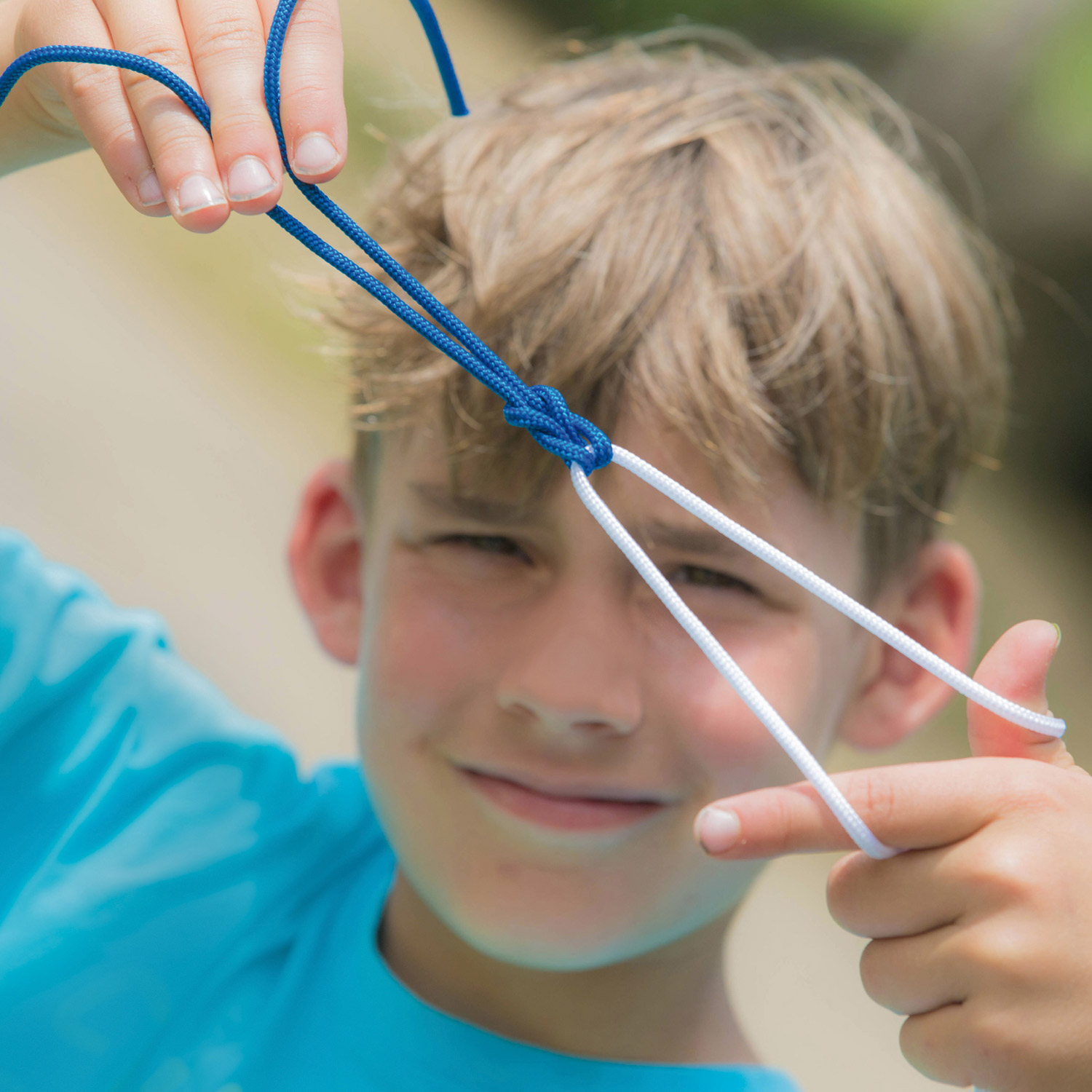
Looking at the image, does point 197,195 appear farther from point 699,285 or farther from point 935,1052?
point 935,1052

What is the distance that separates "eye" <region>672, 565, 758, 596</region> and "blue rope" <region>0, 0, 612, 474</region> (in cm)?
22

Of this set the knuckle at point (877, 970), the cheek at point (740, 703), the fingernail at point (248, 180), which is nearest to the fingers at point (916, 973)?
the knuckle at point (877, 970)

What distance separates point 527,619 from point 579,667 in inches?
2.2

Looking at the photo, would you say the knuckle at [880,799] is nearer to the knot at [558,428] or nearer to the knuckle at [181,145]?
the knot at [558,428]

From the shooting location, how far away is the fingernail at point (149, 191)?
1.73ft

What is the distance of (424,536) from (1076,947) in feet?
1.52

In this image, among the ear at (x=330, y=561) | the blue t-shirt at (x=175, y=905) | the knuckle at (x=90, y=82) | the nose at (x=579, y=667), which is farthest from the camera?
the ear at (x=330, y=561)

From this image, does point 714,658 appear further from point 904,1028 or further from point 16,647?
point 16,647

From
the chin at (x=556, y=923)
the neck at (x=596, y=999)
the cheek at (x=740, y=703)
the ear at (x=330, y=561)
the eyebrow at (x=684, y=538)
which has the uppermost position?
the eyebrow at (x=684, y=538)

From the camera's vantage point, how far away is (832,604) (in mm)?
494

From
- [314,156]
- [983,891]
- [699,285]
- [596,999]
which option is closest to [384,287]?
[314,156]

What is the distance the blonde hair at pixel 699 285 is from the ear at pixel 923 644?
0.05 metres

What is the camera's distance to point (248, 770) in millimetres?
980

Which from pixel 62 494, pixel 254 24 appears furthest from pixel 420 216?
pixel 62 494
